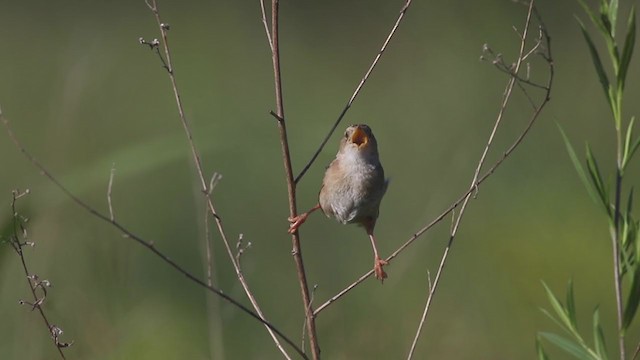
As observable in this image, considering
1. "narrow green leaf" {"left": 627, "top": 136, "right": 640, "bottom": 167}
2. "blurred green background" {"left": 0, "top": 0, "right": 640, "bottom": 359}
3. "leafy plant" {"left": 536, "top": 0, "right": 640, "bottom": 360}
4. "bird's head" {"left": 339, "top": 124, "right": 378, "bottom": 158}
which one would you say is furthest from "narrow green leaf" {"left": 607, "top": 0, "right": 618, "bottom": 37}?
"bird's head" {"left": 339, "top": 124, "right": 378, "bottom": 158}

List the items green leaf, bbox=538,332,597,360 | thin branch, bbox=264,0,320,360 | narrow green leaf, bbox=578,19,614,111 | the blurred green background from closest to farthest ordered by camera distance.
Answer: narrow green leaf, bbox=578,19,614,111, green leaf, bbox=538,332,597,360, thin branch, bbox=264,0,320,360, the blurred green background

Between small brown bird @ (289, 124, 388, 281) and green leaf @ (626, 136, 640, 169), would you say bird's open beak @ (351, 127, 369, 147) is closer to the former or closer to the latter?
small brown bird @ (289, 124, 388, 281)

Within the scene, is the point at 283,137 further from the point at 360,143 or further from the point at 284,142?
the point at 360,143

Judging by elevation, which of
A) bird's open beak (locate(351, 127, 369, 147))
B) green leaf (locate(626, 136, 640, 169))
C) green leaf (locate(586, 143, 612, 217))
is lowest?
bird's open beak (locate(351, 127, 369, 147))

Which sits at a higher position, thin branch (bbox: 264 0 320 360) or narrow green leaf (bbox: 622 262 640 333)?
thin branch (bbox: 264 0 320 360)

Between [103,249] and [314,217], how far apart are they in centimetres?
254

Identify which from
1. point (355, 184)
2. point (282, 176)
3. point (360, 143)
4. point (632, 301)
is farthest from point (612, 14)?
point (282, 176)

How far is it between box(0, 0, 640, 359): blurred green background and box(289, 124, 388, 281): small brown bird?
2.04 ft

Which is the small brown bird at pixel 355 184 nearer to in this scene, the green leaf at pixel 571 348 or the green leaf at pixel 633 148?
the green leaf at pixel 571 348

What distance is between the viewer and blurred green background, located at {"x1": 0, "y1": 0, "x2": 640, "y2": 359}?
549cm

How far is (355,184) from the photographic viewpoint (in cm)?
389

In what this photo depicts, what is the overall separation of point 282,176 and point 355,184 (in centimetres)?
A: 444

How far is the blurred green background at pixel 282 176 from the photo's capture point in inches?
216

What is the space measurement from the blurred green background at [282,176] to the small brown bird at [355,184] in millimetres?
623
